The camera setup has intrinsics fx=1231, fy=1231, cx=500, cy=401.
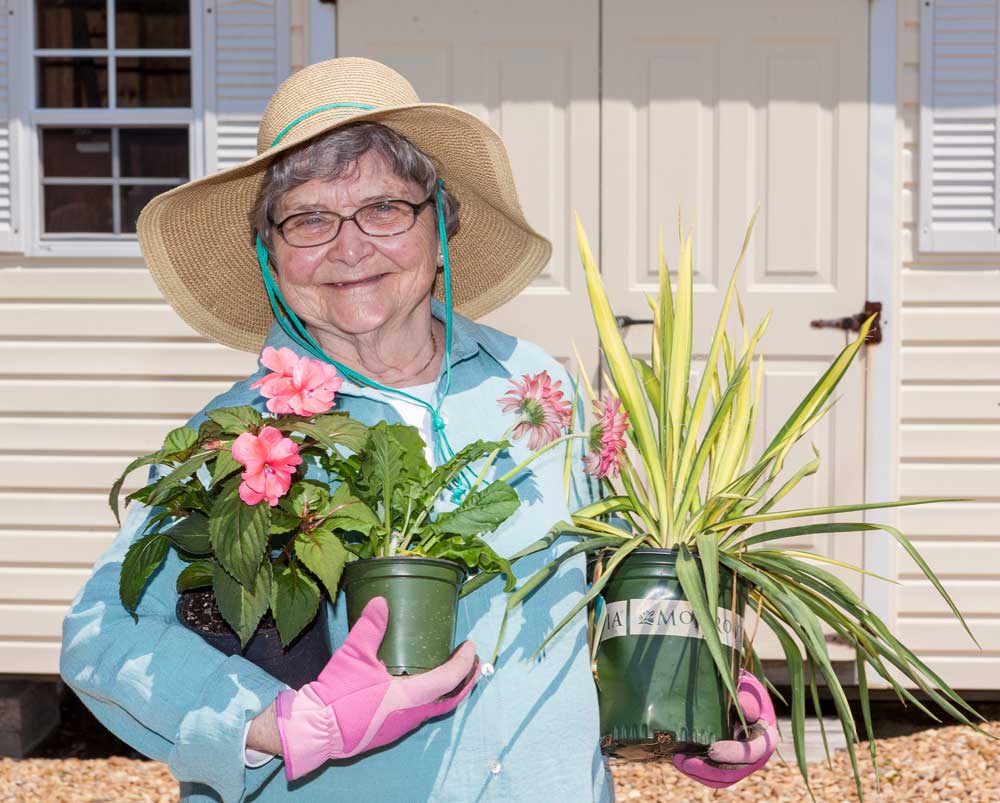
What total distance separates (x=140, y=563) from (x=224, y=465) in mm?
186

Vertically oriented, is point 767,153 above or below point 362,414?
above

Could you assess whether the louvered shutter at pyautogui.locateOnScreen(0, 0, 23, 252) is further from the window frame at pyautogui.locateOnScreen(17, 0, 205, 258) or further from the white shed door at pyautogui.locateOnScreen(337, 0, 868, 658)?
the white shed door at pyautogui.locateOnScreen(337, 0, 868, 658)

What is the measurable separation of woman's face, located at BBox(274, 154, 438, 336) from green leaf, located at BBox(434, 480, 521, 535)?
45cm

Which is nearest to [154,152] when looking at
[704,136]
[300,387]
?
[704,136]

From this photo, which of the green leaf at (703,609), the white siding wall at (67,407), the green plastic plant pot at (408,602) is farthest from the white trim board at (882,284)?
the green plastic plant pot at (408,602)

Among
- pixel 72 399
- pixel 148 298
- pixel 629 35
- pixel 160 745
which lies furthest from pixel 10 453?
pixel 160 745

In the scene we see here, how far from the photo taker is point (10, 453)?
4465 millimetres

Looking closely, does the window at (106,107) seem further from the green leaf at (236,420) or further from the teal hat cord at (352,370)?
the green leaf at (236,420)

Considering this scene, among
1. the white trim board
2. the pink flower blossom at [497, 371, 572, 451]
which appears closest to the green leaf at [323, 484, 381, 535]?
the pink flower blossom at [497, 371, 572, 451]

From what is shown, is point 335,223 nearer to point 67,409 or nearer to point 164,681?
point 164,681

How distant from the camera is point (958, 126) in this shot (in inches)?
169

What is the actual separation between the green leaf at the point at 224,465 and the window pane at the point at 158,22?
134 inches

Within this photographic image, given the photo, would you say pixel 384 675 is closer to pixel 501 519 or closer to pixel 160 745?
pixel 501 519

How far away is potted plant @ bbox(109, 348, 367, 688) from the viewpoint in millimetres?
1367
